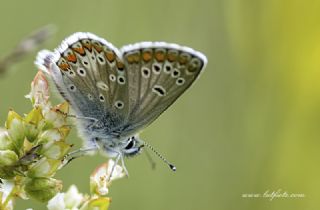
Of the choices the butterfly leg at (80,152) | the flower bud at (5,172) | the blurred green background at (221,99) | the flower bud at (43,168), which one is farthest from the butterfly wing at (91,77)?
the blurred green background at (221,99)

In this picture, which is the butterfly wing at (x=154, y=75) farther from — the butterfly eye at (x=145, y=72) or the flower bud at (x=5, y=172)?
the flower bud at (x=5, y=172)

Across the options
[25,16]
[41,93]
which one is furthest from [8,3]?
[41,93]

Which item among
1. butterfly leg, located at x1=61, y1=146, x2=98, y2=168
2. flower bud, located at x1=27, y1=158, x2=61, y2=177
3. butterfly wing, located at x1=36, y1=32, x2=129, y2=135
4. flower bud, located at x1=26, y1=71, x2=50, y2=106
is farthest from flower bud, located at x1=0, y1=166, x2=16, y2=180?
butterfly wing, located at x1=36, y1=32, x2=129, y2=135

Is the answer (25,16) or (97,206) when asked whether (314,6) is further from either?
(97,206)

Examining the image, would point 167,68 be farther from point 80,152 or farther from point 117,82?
point 80,152

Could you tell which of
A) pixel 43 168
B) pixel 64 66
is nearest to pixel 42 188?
pixel 43 168

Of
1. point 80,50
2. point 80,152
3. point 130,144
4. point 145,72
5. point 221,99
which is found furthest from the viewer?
point 221,99

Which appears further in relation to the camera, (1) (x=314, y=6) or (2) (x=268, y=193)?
(1) (x=314, y=6)
